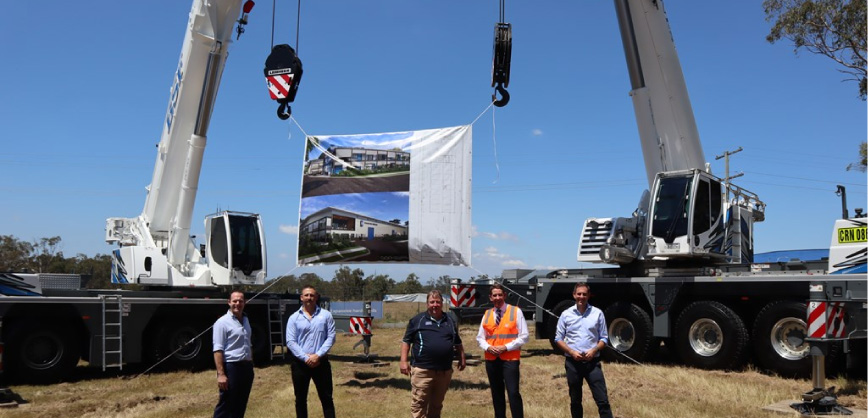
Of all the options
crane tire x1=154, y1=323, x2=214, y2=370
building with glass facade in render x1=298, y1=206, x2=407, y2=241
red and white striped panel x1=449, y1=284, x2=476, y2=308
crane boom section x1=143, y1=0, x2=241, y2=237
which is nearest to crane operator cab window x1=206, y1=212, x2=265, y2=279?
crane boom section x1=143, y1=0, x2=241, y2=237

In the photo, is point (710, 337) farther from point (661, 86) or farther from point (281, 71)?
point (281, 71)

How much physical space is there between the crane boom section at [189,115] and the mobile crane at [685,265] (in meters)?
6.89

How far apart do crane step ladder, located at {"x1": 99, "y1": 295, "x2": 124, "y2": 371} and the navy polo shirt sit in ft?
24.2

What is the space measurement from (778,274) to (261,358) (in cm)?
948

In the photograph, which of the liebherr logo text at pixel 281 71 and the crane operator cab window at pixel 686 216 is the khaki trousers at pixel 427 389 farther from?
the crane operator cab window at pixel 686 216

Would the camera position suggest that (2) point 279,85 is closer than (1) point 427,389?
No

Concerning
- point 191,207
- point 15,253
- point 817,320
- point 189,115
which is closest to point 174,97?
point 189,115

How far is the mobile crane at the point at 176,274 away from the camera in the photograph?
11.5m

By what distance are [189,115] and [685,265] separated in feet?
32.9

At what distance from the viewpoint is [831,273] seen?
11.0m

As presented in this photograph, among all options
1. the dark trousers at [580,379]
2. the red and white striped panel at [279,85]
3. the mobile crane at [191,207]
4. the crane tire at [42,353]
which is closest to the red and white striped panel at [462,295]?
the mobile crane at [191,207]

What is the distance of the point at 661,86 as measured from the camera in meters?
13.1

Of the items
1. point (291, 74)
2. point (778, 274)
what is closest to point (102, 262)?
point (291, 74)

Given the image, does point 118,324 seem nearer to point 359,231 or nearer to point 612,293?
point 359,231
